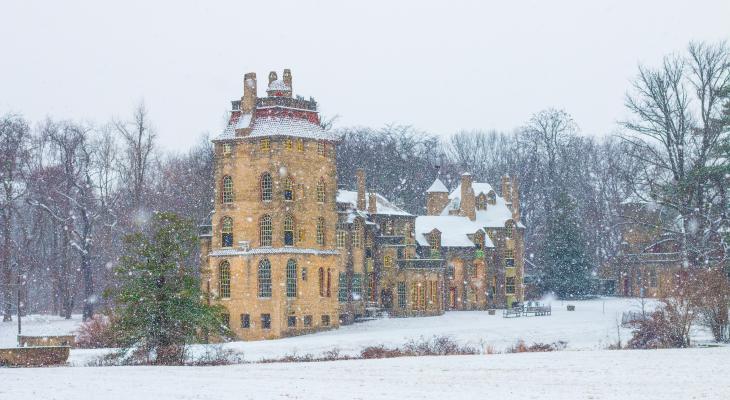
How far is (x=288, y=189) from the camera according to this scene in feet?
186

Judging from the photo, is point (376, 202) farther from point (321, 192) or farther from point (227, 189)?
point (227, 189)

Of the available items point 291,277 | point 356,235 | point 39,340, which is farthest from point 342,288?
point 39,340

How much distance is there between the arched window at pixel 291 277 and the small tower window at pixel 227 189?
5.03 meters

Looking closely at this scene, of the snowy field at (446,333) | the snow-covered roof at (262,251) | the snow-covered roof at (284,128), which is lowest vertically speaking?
the snowy field at (446,333)

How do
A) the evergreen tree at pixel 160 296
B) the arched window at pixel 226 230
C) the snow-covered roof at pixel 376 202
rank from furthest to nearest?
the snow-covered roof at pixel 376 202
the arched window at pixel 226 230
the evergreen tree at pixel 160 296

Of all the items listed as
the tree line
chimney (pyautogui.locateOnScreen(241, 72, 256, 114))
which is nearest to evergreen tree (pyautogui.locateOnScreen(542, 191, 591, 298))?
the tree line

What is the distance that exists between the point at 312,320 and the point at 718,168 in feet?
76.0

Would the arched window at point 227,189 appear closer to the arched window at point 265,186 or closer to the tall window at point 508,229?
the arched window at point 265,186

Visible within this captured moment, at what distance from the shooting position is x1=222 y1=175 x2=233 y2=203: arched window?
189ft

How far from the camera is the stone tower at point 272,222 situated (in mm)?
56094

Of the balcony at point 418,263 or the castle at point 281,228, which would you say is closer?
the castle at point 281,228

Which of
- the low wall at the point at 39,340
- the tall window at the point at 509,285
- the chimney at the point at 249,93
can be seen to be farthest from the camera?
the tall window at the point at 509,285

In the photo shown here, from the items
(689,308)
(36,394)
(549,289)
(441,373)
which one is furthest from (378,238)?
(36,394)

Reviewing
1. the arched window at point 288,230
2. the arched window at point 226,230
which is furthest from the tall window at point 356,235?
the arched window at point 226,230
